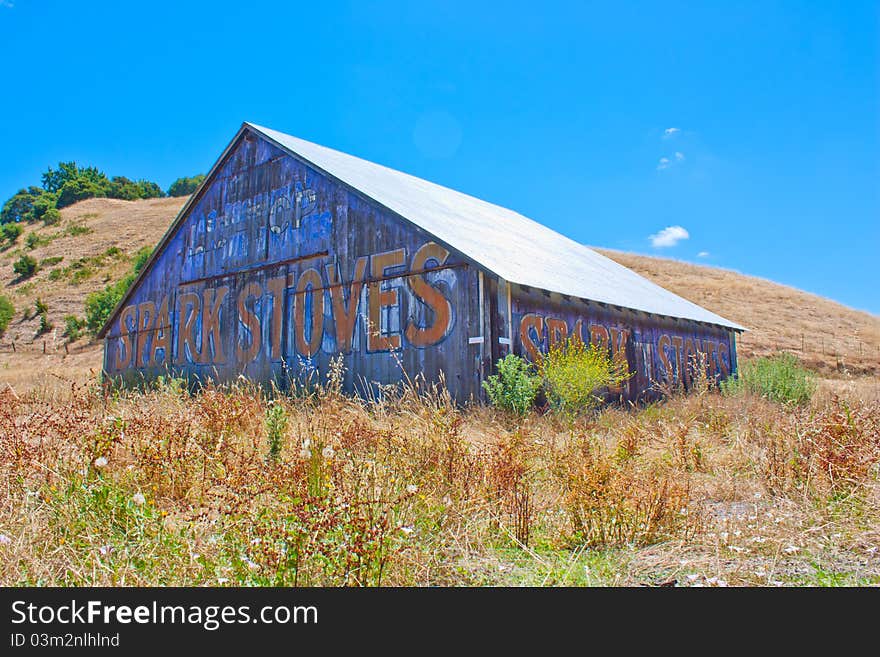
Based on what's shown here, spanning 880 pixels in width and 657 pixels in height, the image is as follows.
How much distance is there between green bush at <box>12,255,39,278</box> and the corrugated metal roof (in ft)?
146

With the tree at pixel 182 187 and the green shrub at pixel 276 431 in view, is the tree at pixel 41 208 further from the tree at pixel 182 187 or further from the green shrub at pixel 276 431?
the green shrub at pixel 276 431

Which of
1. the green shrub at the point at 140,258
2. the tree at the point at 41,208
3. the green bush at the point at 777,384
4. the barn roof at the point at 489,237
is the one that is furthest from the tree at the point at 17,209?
the green bush at the point at 777,384

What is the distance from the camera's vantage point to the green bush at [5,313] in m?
42.5

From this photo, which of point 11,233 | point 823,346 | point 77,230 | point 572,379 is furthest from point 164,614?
point 11,233

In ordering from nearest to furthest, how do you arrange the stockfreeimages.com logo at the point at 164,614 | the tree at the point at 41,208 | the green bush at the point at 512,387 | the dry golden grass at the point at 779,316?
the stockfreeimages.com logo at the point at 164,614, the green bush at the point at 512,387, the dry golden grass at the point at 779,316, the tree at the point at 41,208

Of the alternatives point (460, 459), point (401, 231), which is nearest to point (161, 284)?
point (401, 231)

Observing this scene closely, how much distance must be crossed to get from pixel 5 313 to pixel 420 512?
48.6 meters

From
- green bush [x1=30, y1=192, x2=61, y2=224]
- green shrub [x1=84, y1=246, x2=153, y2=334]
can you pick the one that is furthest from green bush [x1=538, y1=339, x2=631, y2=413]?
green bush [x1=30, y1=192, x2=61, y2=224]

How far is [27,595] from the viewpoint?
10.4 ft

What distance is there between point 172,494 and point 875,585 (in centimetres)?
463

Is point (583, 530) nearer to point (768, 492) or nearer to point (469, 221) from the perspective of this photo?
point (768, 492)

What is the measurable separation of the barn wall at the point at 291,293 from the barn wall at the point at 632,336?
4.84 ft

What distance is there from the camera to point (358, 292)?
1355cm

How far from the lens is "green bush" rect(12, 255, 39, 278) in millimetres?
51844
